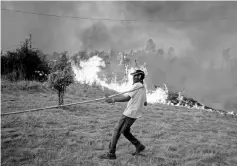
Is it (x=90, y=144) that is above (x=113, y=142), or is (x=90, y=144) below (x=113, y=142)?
below

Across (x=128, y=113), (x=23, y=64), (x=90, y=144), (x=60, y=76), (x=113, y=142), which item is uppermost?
(x=23, y=64)

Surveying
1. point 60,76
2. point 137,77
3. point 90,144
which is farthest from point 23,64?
point 137,77

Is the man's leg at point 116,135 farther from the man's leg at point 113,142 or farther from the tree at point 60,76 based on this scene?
the tree at point 60,76

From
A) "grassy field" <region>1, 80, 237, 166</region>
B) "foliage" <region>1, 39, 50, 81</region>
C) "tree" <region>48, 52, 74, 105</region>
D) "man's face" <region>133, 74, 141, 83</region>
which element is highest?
"foliage" <region>1, 39, 50, 81</region>

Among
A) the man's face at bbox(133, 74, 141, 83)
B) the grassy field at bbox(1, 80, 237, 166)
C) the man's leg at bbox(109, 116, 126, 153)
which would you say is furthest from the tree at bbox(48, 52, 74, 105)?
the man's leg at bbox(109, 116, 126, 153)

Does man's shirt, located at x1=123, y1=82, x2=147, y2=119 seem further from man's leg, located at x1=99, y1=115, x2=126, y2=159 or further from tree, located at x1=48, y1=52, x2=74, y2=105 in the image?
tree, located at x1=48, y1=52, x2=74, y2=105

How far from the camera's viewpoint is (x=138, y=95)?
5.64 metres

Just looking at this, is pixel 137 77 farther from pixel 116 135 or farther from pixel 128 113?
pixel 116 135

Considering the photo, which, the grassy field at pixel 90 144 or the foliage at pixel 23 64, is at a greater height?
the foliage at pixel 23 64

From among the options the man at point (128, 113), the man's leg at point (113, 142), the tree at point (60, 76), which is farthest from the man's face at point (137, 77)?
the tree at point (60, 76)

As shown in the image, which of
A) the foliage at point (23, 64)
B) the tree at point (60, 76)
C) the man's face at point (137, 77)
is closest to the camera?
the man's face at point (137, 77)

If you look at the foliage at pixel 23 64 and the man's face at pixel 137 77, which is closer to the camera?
the man's face at pixel 137 77

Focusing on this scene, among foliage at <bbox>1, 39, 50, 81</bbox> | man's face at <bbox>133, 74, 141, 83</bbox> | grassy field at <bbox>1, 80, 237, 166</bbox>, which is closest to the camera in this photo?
grassy field at <bbox>1, 80, 237, 166</bbox>

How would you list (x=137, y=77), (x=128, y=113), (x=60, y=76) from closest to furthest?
(x=128, y=113) → (x=137, y=77) → (x=60, y=76)
